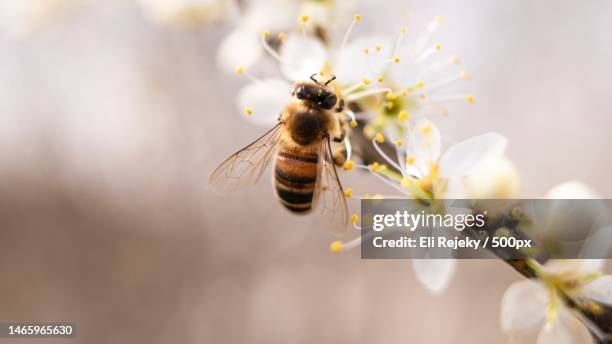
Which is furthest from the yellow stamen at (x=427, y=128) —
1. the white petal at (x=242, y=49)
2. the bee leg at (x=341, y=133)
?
the white petal at (x=242, y=49)

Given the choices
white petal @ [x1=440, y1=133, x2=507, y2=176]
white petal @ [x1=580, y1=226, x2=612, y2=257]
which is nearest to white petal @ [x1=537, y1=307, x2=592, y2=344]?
white petal @ [x1=580, y1=226, x2=612, y2=257]

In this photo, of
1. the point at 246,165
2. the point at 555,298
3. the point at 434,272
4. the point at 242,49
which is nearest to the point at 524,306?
the point at 555,298

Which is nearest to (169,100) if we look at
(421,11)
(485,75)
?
(421,11)

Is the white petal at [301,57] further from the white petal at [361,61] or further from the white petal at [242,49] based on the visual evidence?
the white petal at [242,49]

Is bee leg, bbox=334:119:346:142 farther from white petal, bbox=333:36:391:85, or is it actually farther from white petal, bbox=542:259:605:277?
white petal, bbox=542:259:605:277

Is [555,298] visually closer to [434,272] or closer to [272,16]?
[434,272]

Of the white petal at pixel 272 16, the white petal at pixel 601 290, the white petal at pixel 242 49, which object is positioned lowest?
the white petal at pixel 601 290
